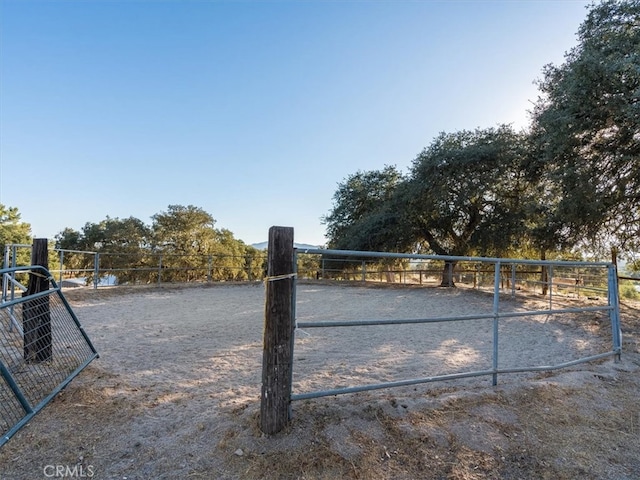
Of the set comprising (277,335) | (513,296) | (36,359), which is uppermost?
(277,335)

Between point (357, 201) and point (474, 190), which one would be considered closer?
point (474, 190)

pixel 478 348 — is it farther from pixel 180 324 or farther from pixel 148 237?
pixel 148 237

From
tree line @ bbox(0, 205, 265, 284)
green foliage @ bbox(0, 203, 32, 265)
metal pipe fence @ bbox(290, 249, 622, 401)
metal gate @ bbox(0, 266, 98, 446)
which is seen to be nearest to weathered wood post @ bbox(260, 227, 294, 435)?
metal pipe fence @ bbox(290, 249, 622, 401)

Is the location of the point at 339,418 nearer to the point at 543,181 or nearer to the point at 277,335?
the point at 277,335

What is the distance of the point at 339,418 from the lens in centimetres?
233

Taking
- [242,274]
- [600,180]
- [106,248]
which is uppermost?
[600,180]

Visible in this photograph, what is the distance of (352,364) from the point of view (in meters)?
3.99

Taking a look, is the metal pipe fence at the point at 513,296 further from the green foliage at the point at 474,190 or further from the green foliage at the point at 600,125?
the green foliage at the point at 600,125

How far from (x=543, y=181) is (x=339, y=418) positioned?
11.8 metres

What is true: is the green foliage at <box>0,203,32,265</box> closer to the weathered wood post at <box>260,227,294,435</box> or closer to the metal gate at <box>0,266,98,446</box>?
Answer: the metal gate at <box>0,266,98,446</box>

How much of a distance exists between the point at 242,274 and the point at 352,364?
20.3 metres

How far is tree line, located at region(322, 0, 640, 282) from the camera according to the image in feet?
22.6

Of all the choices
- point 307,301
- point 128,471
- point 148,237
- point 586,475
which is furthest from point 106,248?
point 586,475

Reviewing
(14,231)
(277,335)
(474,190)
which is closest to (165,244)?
(14,231)
